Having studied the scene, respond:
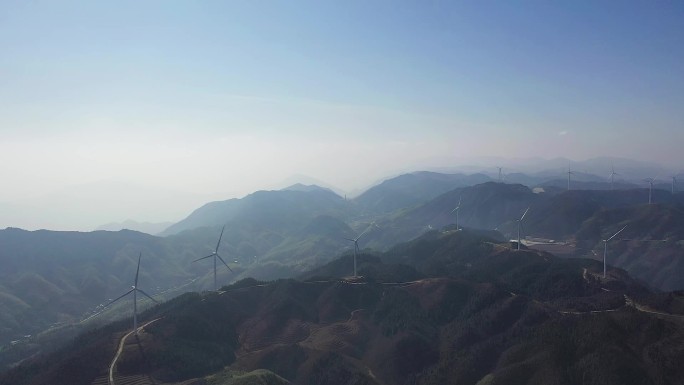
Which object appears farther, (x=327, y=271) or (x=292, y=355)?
(x=327, y=271)

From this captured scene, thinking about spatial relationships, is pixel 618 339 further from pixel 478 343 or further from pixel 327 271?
pixel 327 271

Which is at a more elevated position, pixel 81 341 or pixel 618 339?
pixel 618 339

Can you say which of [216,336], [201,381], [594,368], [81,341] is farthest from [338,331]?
[81,341]

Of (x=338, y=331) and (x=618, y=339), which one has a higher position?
(x=618, y=339)

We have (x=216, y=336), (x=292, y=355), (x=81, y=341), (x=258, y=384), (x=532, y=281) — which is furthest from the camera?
(x=532, y=281)

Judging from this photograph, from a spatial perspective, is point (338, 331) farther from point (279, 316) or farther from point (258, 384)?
point (258, 384)

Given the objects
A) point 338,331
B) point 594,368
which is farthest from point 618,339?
point 338,331

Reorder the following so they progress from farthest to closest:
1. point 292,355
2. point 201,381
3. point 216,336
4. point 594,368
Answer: point 216,336, point 292,355, point 201,381, point 594,368

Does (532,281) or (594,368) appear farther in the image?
(532,281)

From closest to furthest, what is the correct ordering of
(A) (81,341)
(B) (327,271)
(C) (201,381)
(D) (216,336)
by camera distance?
(C) (201,381), (D) (216,336), (A) (81,341), (B) (327,271)
